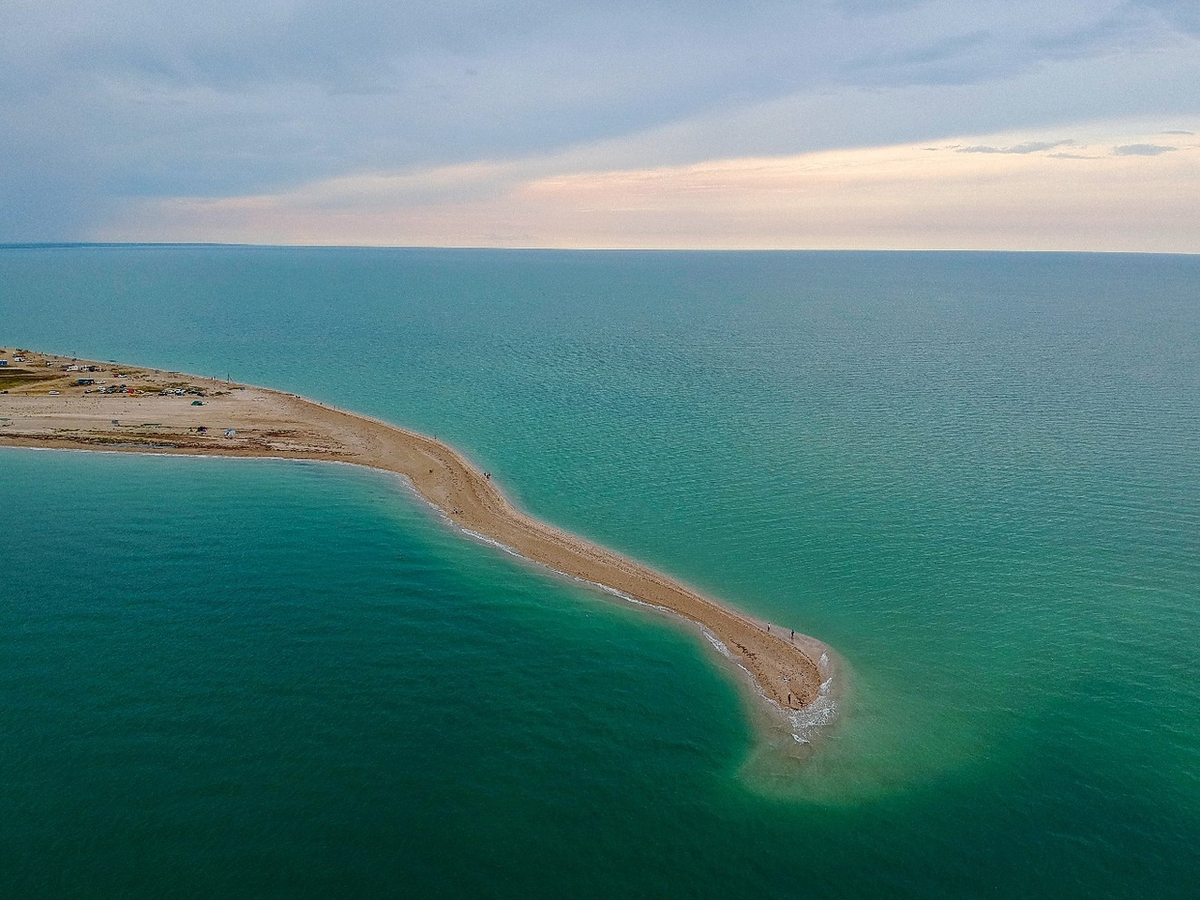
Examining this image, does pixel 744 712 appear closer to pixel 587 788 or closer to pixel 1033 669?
pixel 587 788

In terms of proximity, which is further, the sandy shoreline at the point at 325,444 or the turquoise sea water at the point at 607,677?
the sandy shoreline at the point at 325,444

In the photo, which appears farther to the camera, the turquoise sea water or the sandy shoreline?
the sandy shoreline

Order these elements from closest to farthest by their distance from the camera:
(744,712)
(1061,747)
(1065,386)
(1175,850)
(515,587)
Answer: (1175,850) < (1061,747) < (744,712) < (515,587) < (1065,386)

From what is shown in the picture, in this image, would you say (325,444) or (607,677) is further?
(325,444)

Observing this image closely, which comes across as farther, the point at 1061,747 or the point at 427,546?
the point at 427,546

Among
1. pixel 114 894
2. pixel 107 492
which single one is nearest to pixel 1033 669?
pixel 114 894
